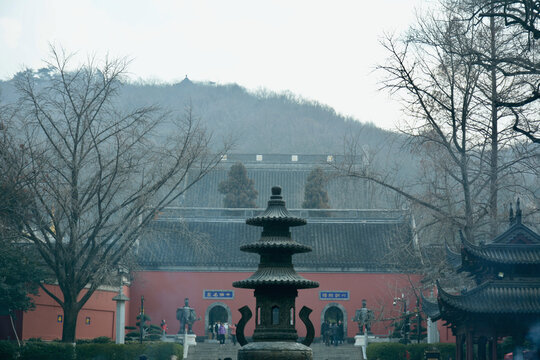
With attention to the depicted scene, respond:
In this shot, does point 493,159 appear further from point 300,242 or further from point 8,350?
point 300,242

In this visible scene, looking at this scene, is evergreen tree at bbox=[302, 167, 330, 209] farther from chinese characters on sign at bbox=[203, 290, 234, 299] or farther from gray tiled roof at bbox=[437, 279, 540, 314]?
gray tiled roof at bbox=[437, 279, 540, 314]

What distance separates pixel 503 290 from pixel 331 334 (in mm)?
15668

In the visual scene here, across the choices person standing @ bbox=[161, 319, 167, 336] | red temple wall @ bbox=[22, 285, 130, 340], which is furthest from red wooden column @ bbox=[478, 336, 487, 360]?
person standing @ bbox=[161, 319, 167, 336]

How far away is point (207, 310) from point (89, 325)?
6922 mm

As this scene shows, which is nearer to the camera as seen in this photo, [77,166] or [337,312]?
[77,166]

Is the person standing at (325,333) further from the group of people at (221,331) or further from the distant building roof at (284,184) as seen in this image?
the distant building roof at (284,184)

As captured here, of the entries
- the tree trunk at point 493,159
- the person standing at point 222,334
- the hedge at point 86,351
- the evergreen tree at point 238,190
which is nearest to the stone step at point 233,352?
the person standing at point 222,334

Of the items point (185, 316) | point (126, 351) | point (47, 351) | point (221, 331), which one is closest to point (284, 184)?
point (221, 331)

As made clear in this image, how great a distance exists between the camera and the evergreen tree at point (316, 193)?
1766 inches

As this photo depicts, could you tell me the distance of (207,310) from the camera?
37.4 m

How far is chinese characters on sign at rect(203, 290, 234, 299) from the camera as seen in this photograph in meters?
37.5

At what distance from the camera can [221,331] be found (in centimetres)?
3344

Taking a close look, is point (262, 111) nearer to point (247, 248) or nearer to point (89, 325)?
point (89, 325)

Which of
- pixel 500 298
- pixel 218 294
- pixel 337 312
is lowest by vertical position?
pixel 500 298
